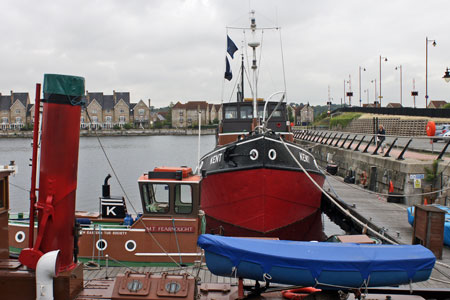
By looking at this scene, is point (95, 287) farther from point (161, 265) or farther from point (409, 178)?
point (409, 178)

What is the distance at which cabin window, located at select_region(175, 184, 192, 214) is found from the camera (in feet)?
32.0

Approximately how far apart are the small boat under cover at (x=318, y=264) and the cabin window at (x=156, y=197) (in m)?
4.64

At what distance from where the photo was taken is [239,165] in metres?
14.4

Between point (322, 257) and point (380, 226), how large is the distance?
8.61 m

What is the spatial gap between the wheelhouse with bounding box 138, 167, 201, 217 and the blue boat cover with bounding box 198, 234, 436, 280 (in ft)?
14.1

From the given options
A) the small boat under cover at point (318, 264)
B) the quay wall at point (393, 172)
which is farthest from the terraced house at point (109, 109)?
the small boat under cover at point (318, 264)

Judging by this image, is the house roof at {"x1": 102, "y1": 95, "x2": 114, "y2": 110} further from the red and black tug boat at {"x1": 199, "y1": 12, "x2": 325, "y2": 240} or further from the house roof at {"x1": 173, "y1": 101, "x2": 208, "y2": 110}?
the red and black tug boat at {"x1": 199, "y1": 12, "x2": 325, "y2": 240}

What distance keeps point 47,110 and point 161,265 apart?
18.0 ft

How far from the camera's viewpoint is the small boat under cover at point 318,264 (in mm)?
5176

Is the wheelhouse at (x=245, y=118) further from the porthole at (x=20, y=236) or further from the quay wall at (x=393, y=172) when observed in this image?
the porthole at (x=20, y=236)

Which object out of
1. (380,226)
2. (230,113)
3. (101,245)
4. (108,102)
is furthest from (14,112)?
(380,226)

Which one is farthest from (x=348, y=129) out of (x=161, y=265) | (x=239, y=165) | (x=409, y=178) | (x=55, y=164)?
Answer: (x=55, y=164)

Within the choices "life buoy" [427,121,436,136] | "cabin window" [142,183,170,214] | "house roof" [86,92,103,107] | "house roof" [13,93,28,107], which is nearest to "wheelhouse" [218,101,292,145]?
"life buoy" [427,121,436,136]

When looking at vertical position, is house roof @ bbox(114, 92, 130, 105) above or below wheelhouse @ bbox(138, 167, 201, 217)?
above
